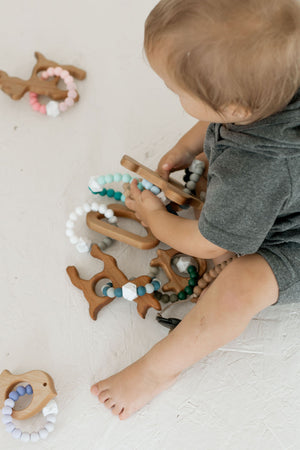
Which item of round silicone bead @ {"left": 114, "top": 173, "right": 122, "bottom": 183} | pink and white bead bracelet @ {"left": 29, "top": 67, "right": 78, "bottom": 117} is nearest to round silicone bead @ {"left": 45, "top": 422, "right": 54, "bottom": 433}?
round silicone bead @ {"left": 114, "top": 173, "right": 122, "bottom": 183}

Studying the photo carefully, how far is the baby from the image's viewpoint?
20.1 inches

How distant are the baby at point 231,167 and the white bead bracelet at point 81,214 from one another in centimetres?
6

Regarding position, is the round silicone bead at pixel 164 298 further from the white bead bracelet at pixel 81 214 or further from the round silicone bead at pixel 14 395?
the round silicone bead at pixel 14 395

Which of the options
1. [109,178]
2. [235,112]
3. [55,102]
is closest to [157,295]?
[109,178]

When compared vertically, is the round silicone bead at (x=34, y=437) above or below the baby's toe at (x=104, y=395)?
above

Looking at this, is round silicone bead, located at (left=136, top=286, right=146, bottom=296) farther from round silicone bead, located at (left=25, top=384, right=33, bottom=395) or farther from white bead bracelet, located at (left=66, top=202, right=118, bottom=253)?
round silicone bead, located at (left=25, top=384, right=33, bottom=395)

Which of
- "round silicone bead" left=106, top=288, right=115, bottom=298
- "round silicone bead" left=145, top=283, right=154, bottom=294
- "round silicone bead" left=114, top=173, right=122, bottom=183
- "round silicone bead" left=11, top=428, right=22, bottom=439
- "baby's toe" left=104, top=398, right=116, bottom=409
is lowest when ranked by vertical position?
"baby's toe" left=104, top=398, right=116, bottom=409

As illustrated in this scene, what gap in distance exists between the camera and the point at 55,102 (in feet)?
3.29

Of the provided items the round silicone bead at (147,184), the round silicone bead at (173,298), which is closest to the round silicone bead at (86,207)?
the round silicone bead at (147,184)

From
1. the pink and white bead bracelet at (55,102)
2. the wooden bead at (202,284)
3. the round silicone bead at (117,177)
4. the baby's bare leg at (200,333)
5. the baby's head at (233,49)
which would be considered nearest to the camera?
the baby's head at (233,49)

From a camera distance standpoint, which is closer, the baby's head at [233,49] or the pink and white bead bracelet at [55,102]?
the baby's head at [233,49]

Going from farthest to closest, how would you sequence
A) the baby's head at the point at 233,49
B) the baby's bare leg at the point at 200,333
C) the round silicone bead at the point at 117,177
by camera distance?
the round silicone bead at the point at 117,177, the baby's bare leg at the point at 200,333, the baby's head at the point at 233,49

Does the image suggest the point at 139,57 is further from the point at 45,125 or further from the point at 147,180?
the point at 147,180

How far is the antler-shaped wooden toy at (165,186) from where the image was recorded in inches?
30.4
